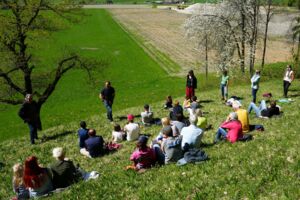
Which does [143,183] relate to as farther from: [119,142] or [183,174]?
[119,142]

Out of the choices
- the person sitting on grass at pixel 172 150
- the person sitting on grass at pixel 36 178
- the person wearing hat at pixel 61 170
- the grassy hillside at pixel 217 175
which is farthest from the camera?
the person sitting on grass at pixel 172 150

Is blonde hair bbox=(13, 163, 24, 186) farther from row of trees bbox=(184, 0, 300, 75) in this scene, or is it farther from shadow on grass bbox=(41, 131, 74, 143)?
row of trees bbox=(184, 0, 300, 75)

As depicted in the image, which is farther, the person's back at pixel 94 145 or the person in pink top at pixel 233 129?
the person's back at pixel 94 145

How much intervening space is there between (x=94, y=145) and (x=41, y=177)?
15.6 feet

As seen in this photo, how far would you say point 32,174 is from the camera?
41.9 ft

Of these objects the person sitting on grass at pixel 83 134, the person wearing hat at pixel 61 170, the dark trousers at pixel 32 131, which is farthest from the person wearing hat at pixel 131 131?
the person wearing hat at pixel 61 170

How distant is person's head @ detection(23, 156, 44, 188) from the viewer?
1262 centimetres

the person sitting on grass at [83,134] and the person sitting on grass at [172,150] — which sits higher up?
the person sitting on grass at [172,150]

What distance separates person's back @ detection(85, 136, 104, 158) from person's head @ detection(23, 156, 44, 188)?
472cm

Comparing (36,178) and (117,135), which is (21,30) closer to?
(117,135)

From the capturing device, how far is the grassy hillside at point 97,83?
4205cm

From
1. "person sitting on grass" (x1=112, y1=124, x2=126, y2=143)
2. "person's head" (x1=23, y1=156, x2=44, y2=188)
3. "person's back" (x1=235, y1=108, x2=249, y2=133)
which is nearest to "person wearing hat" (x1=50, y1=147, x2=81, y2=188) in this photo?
"person's head" (x1=23, y1=156, x2=44, y2=188)

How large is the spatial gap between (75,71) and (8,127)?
23142mm

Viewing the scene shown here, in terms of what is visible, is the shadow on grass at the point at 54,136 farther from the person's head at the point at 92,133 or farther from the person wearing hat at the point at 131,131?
the person's head at the point at 92,133
